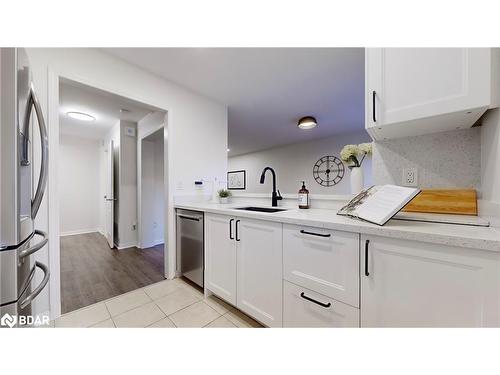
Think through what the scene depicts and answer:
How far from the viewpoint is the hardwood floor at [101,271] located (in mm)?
1777

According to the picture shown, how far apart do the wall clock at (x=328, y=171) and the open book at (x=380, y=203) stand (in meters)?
3.61

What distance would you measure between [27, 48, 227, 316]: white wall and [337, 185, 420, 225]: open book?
72.9 inches

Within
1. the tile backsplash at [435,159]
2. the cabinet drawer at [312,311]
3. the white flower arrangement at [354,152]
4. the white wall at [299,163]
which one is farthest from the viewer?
the white wall at [299,163]

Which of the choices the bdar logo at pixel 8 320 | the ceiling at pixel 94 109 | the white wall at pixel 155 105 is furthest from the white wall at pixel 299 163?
the bdar logo at pixel 8 320

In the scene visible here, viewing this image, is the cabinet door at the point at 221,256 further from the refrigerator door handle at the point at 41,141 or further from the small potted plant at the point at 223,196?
the refrigerator door handle at the point at 41,141

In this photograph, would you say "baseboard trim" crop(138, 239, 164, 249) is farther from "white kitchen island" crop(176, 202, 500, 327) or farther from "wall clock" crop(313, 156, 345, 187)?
"wall clock" crop(313, 156, 345, 187)

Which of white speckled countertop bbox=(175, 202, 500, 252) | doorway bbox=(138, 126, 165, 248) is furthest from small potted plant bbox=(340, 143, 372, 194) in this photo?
doorway bbox=(138, 126, 165, 248)

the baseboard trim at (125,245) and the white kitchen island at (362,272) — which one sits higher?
the white kitchen island at (362,272)

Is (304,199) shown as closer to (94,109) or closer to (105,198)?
(94,109)

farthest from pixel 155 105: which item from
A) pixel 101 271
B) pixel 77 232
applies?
pixel 77 232

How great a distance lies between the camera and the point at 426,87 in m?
0.90
